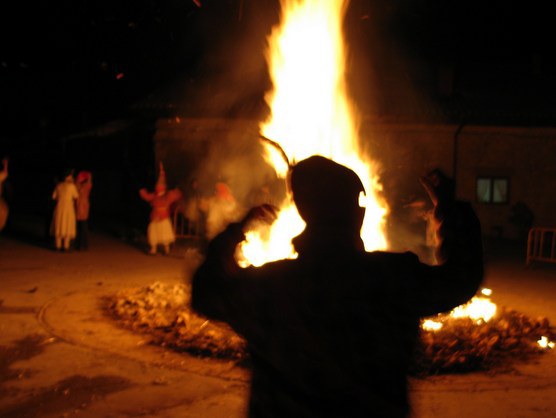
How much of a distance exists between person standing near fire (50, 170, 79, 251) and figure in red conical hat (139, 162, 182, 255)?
1.67 m

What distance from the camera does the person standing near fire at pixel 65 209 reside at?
1388cm

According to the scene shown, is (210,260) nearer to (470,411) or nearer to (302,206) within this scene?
(302,206)

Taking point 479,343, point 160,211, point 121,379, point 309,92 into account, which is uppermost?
point 309,92

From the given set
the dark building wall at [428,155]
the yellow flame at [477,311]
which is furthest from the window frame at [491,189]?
the yellow flame at [477,311]

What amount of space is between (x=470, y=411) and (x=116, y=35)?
81.8 feet

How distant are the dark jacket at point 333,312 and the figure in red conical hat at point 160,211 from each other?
11813mm

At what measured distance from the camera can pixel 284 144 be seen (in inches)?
384

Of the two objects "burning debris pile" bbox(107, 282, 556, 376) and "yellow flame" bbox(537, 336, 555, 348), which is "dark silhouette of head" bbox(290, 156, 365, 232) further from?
"yellow flame" bbox(537, 336, 555, 348)

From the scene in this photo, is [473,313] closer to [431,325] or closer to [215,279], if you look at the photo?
[431,325]

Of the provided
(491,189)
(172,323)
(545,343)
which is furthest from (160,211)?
(491,189)

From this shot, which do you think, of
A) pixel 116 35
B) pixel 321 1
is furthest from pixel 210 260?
pixel 116 35

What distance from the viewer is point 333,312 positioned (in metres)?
1.99

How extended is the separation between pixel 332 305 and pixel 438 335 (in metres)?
5.40

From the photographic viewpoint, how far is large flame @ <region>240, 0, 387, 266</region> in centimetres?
909
